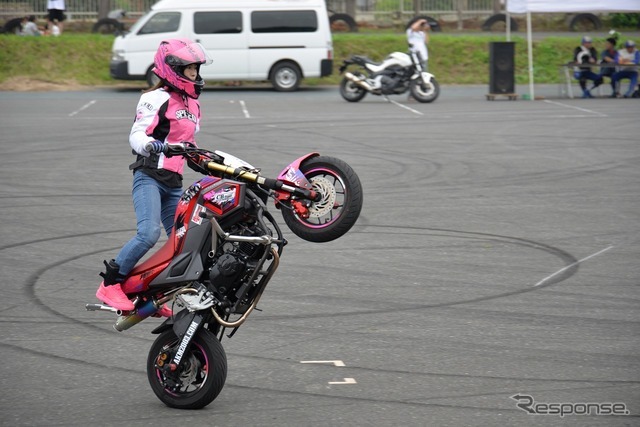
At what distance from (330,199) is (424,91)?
2036 cm

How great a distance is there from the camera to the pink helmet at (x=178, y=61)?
5.98 metres

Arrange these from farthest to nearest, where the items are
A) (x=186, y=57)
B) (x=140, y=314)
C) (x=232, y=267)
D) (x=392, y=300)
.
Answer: (x=392, y=300) < (x=140, y=314) < (x=186, y=57) < (x=232, y=267)

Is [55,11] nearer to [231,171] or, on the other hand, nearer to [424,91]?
[424,91]

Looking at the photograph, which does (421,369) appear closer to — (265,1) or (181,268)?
(181,268)

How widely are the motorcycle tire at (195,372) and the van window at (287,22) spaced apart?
2329cm

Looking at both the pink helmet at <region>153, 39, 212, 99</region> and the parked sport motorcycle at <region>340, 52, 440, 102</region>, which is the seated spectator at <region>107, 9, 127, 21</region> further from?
the pink helmet at <region>153, 39, 212, 99</region>

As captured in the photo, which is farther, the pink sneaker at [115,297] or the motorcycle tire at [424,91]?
the motorcycle tire at [424,91]

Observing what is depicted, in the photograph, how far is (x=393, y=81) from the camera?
25797 millimetres

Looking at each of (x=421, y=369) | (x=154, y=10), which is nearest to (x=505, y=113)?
(x=154, y=10)

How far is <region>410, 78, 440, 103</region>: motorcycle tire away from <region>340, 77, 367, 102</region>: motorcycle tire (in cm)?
122

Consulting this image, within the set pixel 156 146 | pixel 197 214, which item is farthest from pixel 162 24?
pixel 197 214

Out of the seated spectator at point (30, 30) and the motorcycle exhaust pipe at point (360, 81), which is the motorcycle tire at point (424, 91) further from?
the seated spectator at point (30, 30)

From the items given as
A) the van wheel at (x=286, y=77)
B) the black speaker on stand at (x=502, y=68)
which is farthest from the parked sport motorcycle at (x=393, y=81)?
the van wheel at (x=286, y=77)

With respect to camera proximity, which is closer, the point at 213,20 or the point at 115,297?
the point at 115,297
